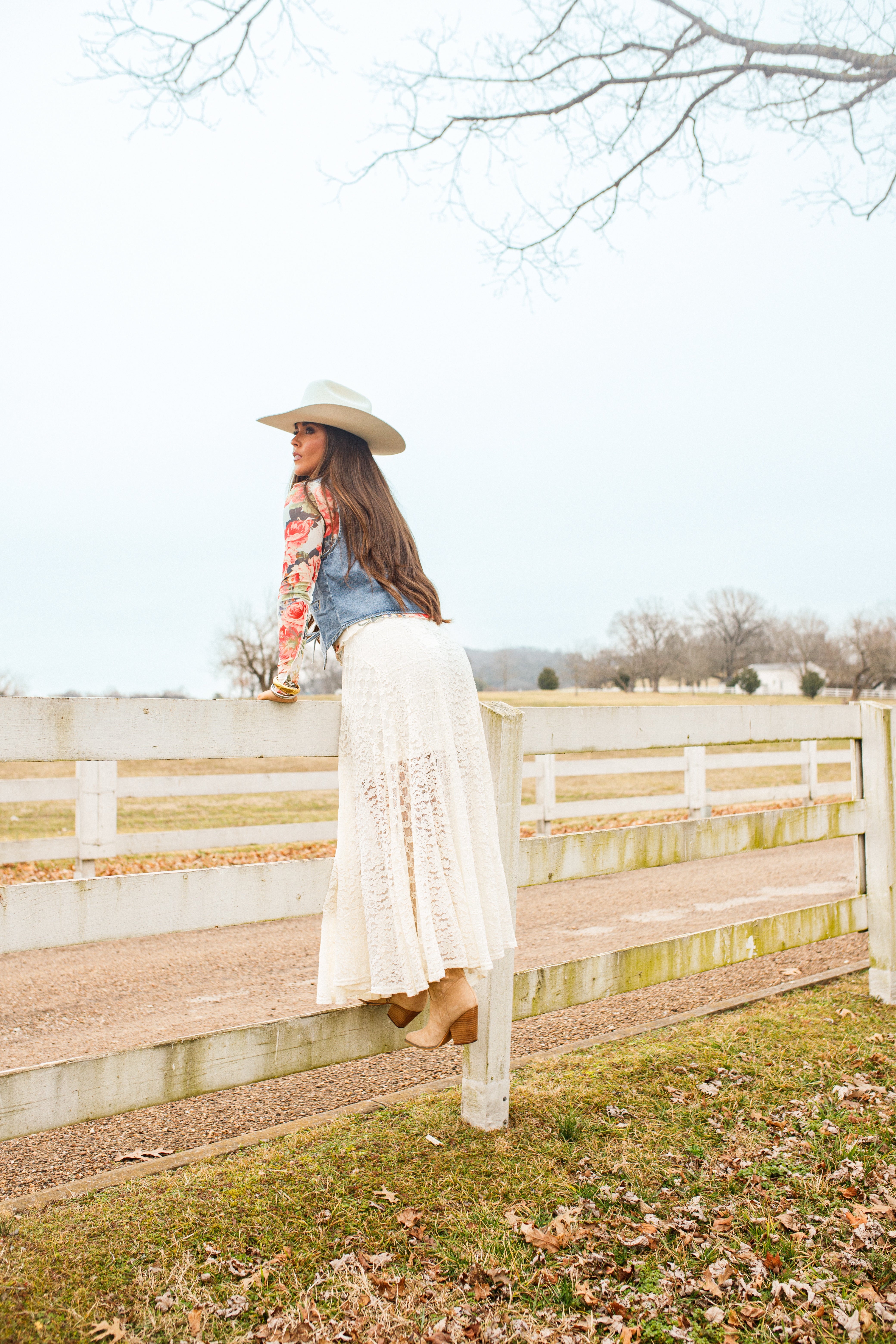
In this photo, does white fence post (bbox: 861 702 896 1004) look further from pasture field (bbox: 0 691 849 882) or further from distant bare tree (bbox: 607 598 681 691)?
distant bare tree (bbox: 607 598 681 691)

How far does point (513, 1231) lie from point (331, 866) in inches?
41.6

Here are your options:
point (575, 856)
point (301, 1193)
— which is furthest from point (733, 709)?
point (301, 1193)

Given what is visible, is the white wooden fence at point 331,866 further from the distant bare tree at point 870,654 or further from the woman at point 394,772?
the distant bare tree at point 870,654

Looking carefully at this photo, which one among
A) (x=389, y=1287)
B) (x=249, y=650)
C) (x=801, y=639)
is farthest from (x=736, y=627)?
(x=389, y=1287)

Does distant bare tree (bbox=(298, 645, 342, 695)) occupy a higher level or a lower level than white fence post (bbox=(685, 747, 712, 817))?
higher

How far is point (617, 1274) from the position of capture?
2186 mm

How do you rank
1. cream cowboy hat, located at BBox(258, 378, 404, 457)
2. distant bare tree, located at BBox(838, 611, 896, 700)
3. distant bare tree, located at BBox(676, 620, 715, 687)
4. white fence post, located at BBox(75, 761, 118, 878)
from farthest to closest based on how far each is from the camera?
distant bare tree, located at BBox(676, 620, 715, 687) → distant bare tree, located at BBox(838, 611, 896, 700) → white fence post, located at BBox(75, 761, 118, 878) → cream cowboy hat, located at BBox(258, 378, 404, 457)

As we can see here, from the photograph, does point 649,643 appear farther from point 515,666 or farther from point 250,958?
point 250,958

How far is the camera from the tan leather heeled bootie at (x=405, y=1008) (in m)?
2.52

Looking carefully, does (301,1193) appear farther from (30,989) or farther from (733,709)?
(30,989)

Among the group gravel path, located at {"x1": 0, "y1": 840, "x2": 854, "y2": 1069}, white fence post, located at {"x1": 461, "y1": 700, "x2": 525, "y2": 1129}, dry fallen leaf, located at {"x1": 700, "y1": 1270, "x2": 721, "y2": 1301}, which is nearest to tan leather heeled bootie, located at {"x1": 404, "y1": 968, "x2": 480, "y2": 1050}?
white fence post, located at {"x1": 461, "y1": 700, "x2": 525, "y2": 1129}

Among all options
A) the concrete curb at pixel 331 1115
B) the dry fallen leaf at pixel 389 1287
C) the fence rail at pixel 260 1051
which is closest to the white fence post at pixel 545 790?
the concrete curb at pixel 331 1115

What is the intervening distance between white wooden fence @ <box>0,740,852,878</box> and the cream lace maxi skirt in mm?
3434

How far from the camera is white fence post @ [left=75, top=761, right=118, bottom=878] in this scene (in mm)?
7656
